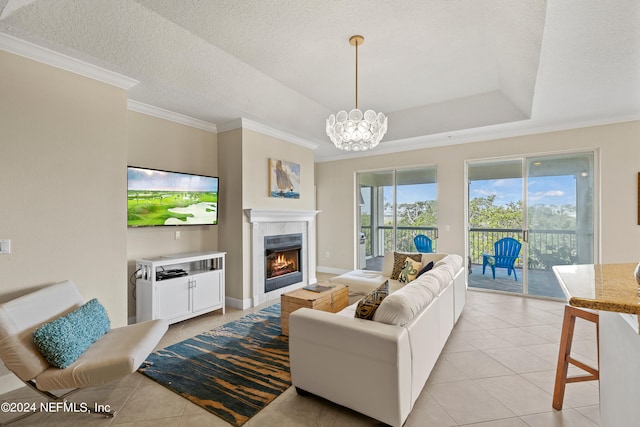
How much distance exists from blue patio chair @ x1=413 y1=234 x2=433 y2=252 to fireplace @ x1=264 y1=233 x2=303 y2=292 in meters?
2.37

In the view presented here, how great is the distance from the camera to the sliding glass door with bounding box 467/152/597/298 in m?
4.43

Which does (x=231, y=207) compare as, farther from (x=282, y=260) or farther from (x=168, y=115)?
(x=168, y=115)

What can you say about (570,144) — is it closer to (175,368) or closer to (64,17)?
(175,368)

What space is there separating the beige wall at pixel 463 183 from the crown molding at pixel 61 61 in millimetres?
4509

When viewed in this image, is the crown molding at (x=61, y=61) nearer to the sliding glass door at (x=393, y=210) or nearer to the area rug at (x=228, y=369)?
the area rug at (x=228, y=369)

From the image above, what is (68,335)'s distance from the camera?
202 cm

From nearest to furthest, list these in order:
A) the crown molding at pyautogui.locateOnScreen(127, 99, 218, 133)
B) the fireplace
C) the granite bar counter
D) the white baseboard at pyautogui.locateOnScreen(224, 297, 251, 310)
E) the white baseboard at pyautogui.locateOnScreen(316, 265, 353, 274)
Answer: the granite bar counter, the crown molding at pyautogui.locateOnScreen(127, 99, 218, 133), the white baseboard at pyautogui.locateOnScreen(224, 297, 251, 310), the fireplace, the white baseboard at pyautogui.locateOnScreen(316, 265, 353, 274)

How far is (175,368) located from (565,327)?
3.17 metres

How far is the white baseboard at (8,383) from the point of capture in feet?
7.35

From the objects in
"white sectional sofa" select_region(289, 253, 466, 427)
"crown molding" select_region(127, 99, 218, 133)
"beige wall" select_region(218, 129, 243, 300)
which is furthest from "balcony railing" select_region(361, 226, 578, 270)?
"crown molding" select_region(127, 99, 218, 133)

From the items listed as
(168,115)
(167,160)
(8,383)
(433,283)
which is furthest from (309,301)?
(168,115)

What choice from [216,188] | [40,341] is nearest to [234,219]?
[216,188]

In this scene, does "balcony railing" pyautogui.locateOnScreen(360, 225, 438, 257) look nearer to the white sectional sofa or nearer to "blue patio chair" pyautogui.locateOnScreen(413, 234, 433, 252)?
"blue patio chair" pyautogui.locateOnScreen(413, 234, 433, 252)

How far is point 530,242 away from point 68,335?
19.5 feet
